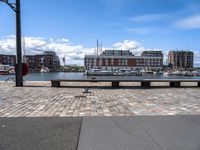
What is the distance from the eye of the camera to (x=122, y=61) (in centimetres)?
14350

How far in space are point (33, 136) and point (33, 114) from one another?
8.25ft

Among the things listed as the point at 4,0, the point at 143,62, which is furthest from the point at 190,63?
the point at 4,0

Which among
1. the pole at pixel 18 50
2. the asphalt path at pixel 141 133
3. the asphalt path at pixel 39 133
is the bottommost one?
the asphalt path at pixel 141 133

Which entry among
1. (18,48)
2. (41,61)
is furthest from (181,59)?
(18,48)

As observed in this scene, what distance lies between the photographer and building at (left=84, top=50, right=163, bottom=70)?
139m

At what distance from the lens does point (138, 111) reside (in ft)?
28.3

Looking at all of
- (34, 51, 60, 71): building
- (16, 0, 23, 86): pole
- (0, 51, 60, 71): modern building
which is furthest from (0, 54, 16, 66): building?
(16, 0, 23, 86): pole

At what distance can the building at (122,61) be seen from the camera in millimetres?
139125

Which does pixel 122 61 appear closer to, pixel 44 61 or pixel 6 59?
pixel 44 61

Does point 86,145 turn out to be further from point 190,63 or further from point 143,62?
point 190,63

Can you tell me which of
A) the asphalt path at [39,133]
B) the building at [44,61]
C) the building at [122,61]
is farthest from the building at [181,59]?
the asphalt path at [39,133]

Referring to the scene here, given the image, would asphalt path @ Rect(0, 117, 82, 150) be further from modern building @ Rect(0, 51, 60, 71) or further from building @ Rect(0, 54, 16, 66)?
building @ Rect(0, 54, 16, 66)

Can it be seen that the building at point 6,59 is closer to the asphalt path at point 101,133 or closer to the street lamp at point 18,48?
the street lamp at point 18,48

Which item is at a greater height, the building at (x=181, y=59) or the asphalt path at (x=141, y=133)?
the building at (x=181, y=59)
